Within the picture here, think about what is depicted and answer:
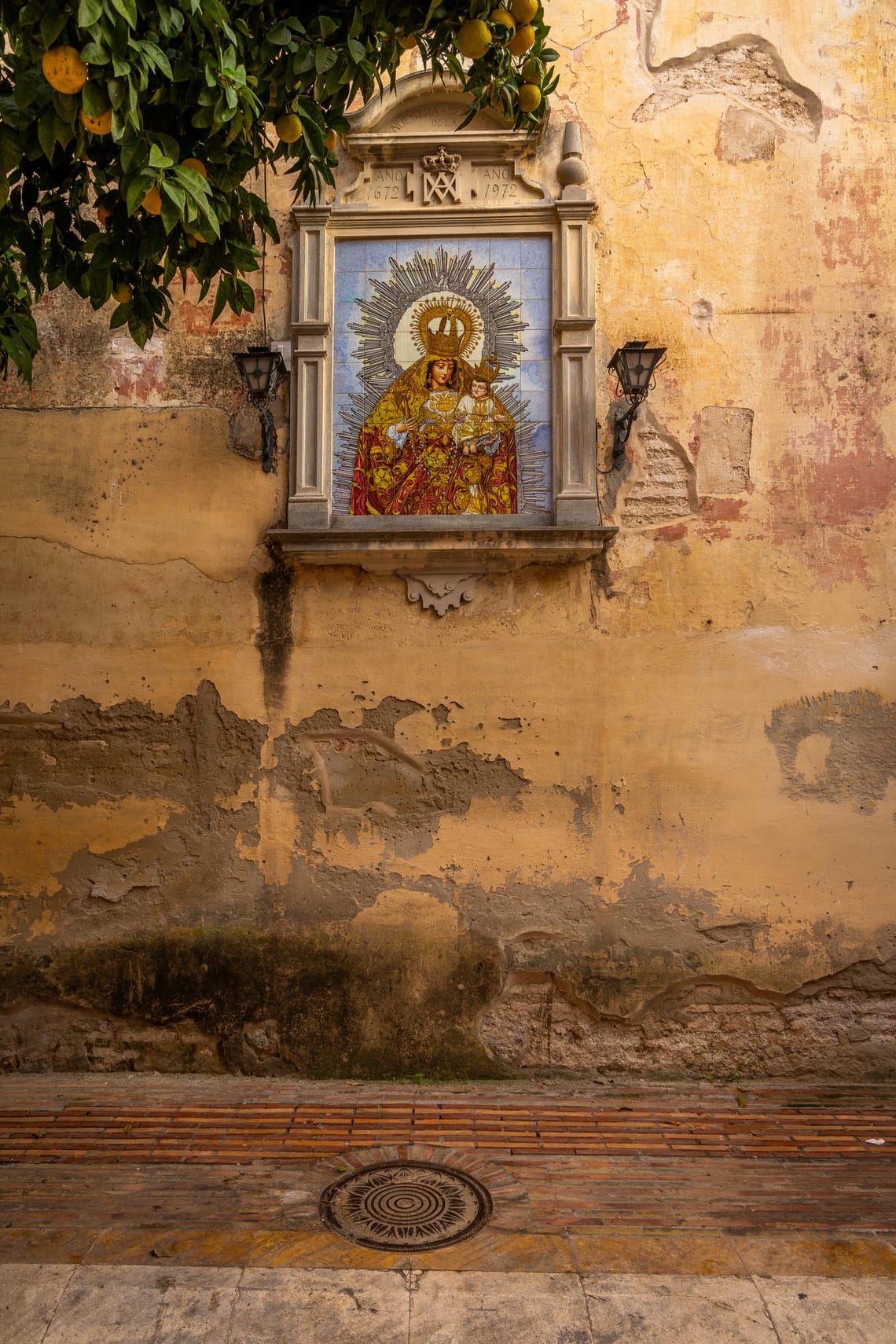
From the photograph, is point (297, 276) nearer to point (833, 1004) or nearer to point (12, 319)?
point (12, 319)

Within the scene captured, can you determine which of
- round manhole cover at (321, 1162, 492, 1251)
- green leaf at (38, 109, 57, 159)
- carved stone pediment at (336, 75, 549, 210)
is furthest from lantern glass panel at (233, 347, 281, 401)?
round manhole cover at (321, 1162, 492, 1251)

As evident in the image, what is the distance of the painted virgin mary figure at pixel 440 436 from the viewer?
17.5 feet

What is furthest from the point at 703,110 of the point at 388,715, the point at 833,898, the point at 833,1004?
the point at 833,1004

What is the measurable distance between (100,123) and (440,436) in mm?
2921

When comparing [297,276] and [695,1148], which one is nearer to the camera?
[695,1148]

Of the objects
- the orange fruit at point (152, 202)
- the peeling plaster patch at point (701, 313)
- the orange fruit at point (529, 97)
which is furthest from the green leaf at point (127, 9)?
the peeling plaster patch at point (701, 313)

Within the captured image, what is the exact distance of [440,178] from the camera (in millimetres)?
5414

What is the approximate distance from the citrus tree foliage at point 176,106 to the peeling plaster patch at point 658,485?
2.04 metres

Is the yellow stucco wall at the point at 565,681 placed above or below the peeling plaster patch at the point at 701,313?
below

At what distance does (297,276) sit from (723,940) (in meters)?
4.25

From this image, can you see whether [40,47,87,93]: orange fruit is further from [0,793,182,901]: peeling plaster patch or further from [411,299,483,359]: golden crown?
[0,793,182,901]: peeling plaster patch

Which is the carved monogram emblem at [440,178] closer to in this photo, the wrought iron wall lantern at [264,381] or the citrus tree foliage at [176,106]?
the wrought iron wall lantern at [264,381]

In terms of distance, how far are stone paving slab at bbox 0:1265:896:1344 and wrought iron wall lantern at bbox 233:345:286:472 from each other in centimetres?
379

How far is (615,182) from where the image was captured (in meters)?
5.40
